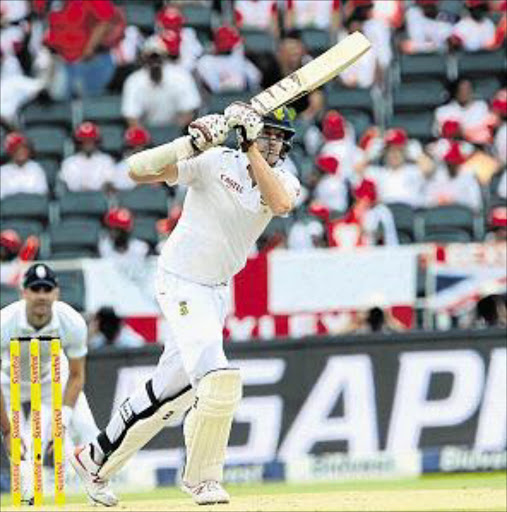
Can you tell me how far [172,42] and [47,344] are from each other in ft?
24.2

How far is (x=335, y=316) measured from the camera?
14734 millimetres

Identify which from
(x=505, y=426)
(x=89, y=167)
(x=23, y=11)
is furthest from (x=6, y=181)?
(x=505, y=426)

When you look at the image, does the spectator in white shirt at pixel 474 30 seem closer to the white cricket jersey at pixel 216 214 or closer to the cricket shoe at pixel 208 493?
the white cricket jersey at pixel 216 214

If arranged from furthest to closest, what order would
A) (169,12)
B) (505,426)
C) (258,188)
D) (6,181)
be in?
(169,12)
(6,181)
(505,426)
(258,188)

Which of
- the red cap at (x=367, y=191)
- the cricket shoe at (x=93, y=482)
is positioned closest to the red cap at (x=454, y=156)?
the red cap at (x=367, y=191)

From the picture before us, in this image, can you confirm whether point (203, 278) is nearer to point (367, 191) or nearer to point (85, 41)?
point (367, 191)

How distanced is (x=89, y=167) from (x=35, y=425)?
298 inches

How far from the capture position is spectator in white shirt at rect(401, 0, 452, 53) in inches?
747

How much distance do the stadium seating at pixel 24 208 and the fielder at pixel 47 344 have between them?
197 inches

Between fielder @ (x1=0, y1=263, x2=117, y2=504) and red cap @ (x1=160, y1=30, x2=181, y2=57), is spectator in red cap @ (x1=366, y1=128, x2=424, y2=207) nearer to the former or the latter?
red cap @ (x1=160, y1=30, x2=181, y2=57)

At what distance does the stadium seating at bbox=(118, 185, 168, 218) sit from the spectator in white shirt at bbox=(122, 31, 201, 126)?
102cm

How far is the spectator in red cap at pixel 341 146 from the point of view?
17266 mm

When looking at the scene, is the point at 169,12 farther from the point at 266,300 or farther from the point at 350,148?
the point at 266,300

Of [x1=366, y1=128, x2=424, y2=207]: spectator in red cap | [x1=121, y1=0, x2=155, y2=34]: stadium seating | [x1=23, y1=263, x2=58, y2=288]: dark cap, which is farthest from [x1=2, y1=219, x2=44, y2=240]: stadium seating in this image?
[x1=23, y1=263, x2=58, y2=288]: dark cap
